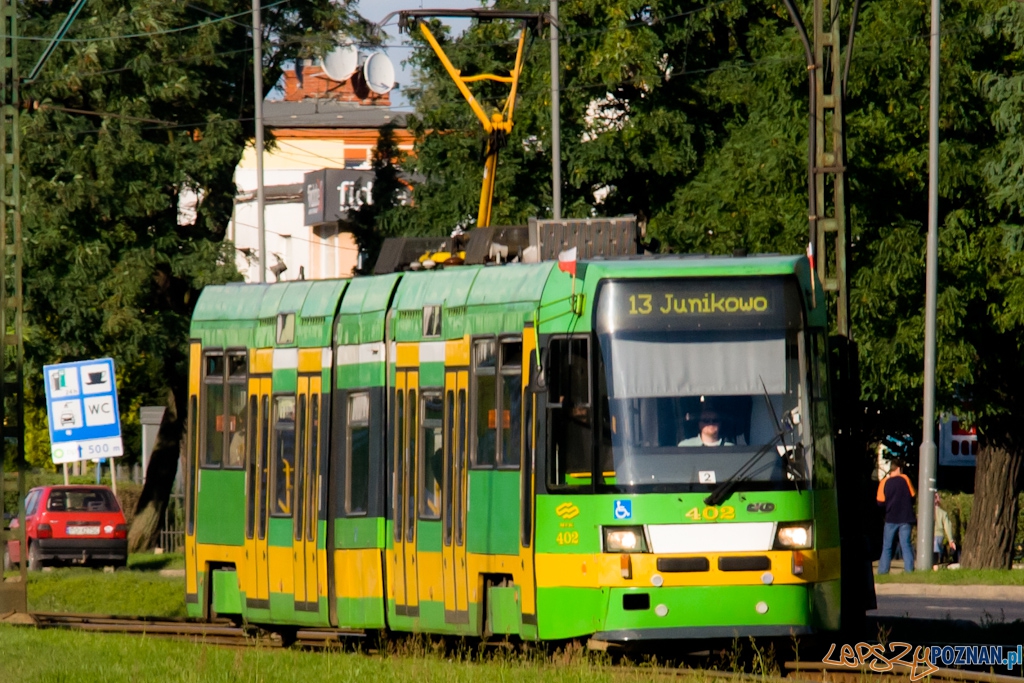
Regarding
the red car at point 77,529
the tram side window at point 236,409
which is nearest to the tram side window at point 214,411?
the tram side window at point 236,409

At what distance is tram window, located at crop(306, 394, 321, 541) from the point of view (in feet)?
54.9

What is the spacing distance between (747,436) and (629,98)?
972 inches

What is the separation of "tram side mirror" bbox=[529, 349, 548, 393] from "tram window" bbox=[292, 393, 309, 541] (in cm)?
370

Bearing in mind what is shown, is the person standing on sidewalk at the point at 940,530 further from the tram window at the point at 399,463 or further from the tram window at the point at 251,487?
the tram window at the point at 399,463

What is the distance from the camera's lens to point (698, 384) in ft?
43.1

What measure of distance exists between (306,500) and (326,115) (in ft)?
204

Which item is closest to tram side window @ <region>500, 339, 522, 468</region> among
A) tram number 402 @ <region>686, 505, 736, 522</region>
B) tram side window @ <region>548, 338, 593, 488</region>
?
tram side window @ <region>548, 338, 593, 488</region>

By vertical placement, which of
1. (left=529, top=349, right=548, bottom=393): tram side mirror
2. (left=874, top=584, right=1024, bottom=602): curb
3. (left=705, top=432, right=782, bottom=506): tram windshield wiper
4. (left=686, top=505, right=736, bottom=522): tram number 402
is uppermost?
(left=529, top=349, right=548, bottom=393): tram side mirror

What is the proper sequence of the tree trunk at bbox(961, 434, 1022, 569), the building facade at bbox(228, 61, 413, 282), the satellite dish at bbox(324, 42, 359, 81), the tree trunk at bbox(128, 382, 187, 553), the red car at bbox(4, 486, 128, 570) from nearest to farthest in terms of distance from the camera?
the tree trunk at bbox(961, 434, 1022, 569)
the red car at bbox(4, 486, 128, 570)
the tree trunk at bbox(128, 382, 187, 553)
the satellite dish at bbox(324, 42, 359, 81)
the building facade at bbox(228, 61, 413, 282)

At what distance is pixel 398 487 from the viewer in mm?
15664

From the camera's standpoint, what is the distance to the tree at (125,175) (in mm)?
36344

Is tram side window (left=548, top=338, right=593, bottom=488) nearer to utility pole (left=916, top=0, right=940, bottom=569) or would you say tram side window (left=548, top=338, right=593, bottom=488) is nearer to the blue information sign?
utility pole (left=916, top=0, right=940, bottom=569)

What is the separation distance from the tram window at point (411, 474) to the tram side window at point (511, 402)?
4.53ft

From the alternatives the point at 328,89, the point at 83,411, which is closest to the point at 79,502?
the point at 83,411
